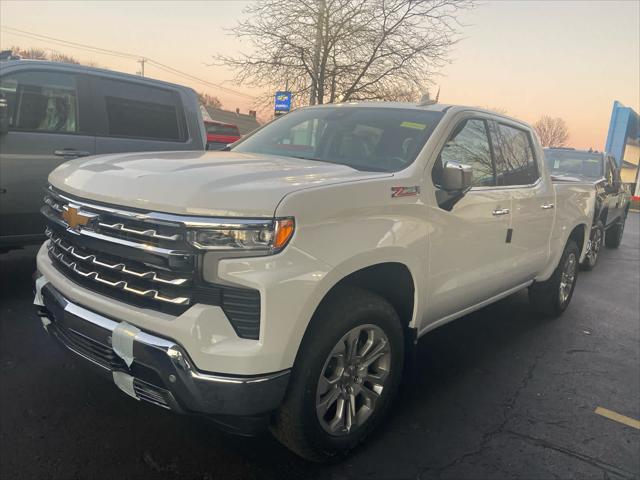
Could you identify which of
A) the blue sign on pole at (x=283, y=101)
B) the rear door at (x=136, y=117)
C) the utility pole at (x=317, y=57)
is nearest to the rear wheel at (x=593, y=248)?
the rear door at (x=136, y=117)

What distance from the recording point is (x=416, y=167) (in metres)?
2.93

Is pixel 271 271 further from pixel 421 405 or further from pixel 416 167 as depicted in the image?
pixel 421 405

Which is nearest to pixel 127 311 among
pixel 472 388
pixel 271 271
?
pixel 271 271

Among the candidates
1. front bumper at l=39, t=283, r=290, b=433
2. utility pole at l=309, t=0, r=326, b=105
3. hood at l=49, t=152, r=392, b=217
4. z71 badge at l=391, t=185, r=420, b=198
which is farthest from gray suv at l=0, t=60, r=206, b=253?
utility pole at l=309, t=0, r=326, b=105

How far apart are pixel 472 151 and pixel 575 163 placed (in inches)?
257

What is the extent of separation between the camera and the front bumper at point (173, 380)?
81.0 inches

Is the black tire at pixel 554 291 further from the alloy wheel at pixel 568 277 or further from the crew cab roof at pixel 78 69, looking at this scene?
the crew cab roof at pixel 78 69

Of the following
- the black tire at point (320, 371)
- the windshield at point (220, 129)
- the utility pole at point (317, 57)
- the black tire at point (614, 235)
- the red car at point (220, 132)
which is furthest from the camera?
the utility pole at point (317, 57)

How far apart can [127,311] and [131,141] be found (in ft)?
11.7

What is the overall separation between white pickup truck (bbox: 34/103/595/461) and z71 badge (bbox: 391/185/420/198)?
0.7 inches

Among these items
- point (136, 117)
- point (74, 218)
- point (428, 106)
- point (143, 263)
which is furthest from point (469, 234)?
point (136, 117)

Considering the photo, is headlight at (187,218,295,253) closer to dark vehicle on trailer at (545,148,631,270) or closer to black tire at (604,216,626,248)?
dark vehicle on trailer at (545,148,631,270)

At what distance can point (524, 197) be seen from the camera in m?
4.07

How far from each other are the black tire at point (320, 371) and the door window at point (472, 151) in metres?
0.93
